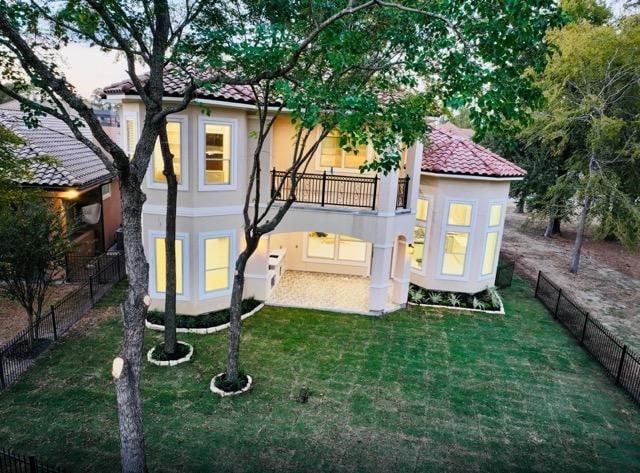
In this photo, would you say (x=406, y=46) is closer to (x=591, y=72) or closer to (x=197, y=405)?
(x=197, y=405)

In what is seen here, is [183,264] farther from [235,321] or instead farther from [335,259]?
[335,259]

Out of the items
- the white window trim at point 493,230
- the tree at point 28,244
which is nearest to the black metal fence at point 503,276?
the white window trim at point 493,230

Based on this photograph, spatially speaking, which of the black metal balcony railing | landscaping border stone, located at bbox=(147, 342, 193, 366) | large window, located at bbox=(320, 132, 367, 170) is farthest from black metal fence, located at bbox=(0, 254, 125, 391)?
large window, located at bbox=(320, 132, 367, 170)

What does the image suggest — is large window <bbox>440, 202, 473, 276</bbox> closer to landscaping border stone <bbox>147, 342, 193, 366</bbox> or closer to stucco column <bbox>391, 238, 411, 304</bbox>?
stucco column <bbox>391, 238, 411, 304</bbox>

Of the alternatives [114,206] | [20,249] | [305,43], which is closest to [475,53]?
[305,43]

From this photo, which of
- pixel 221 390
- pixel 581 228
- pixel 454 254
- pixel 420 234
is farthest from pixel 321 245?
pixel 581 228

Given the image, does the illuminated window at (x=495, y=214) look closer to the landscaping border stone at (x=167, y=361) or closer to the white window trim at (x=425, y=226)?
the white window trim at (x=425, y=226)

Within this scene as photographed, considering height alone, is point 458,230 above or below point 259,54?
below
